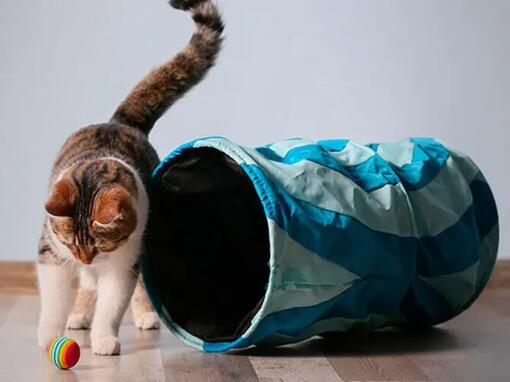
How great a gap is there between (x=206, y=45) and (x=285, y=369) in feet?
3.36

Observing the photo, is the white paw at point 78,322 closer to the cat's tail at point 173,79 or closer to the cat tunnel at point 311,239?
the cat tunnel at point 311,239

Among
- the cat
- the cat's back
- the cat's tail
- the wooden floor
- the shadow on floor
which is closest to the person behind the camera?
the wooden floor

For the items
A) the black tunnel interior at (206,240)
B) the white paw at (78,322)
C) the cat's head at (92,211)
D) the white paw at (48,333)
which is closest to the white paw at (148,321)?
the white paw at (78,322)

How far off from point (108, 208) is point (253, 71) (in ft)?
4.53

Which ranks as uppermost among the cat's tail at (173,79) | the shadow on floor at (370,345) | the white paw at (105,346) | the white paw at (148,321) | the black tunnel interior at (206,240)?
the cat's tail at (173,79)

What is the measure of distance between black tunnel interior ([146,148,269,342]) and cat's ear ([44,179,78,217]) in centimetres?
32

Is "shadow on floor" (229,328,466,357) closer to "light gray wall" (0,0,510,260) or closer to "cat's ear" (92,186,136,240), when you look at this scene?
"cat's ear" (92,186,136,240)

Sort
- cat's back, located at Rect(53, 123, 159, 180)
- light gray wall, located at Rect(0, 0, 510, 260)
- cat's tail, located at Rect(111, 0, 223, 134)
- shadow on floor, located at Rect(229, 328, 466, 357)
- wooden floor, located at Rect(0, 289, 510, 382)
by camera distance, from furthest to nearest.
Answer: light gray wall, located at Rect(0, 0, 510, 260) < cat's tail, located at Rect(111, 0, 223, 134) < cat's back, located at Rect(53, 123, 159, 180) < shadow on floor, located at Rect(229, 328, 466, 357) < wooden floor, located at Rect(0, 289, 510, 382)

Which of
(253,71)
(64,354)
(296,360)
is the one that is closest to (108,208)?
(64,354)

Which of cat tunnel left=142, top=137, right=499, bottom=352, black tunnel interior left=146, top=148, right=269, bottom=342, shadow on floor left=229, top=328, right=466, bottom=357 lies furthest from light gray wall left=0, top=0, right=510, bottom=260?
shadow on floor left=229, top=328, right=466, bottom=357

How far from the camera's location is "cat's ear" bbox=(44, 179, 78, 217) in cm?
223

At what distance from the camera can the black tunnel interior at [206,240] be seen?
101 inches

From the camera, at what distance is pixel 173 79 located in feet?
9.25

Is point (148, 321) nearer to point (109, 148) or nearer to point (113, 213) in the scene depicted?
point (109, 148)
